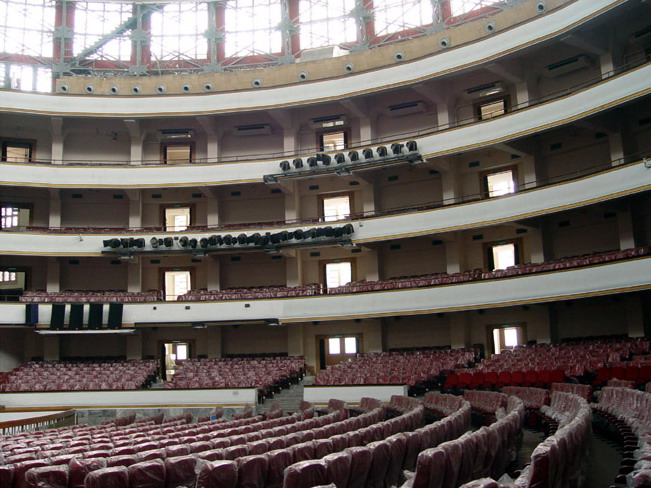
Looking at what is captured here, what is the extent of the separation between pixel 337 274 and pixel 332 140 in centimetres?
686

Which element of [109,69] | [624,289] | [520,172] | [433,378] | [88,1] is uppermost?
[88,1]

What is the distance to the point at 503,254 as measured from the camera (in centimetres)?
2991

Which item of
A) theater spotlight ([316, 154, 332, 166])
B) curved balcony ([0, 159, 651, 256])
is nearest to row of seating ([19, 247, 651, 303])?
curved balcony ([0, 159, 651, 256])

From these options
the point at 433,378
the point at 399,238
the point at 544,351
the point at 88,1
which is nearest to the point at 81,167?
the point at 88,1

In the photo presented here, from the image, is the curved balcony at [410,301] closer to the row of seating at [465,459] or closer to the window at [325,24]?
the row of seating at [465,459]

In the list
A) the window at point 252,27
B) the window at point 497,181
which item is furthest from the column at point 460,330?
the window at point 252,27

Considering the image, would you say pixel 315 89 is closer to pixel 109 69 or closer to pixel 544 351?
pixel 109 69

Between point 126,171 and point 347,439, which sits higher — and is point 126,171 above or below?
above

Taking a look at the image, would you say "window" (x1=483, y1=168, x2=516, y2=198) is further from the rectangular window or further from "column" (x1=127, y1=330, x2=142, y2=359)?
"column" (x1=127, y1=330, x2=142, y2=359)

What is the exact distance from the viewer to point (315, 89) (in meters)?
31.8

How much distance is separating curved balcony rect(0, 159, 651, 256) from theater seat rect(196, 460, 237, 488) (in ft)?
63.2

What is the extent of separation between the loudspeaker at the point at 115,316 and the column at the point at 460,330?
14616 millimetres

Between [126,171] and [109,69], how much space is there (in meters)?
8.79

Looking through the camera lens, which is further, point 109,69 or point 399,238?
point 109,69
